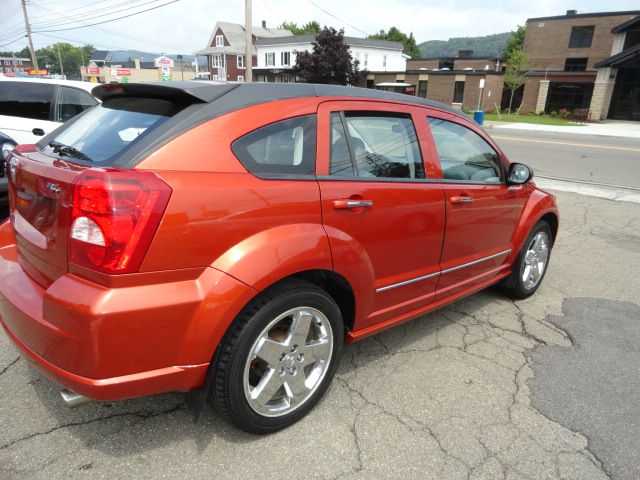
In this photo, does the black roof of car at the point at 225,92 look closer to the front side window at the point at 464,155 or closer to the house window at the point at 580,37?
the front side window at the point at 464,155

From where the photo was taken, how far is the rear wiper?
2.14 meters

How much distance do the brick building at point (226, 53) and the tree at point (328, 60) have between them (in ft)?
75.9

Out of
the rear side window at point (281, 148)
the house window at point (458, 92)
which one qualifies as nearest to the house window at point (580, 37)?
the house window at point (458, 92)

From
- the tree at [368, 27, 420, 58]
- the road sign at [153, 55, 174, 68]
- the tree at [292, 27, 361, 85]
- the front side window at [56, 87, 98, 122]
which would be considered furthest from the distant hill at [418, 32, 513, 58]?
the front side window at [56, 87, 98, 122]

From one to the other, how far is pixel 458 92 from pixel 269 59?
30615 millimetres

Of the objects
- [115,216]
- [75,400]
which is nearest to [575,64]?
[115,216]

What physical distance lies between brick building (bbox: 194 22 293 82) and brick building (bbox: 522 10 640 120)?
38.7 meters

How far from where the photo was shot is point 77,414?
2400mm

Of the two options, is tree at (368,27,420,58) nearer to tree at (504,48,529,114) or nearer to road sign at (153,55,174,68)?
tree at (504,48,529,114)

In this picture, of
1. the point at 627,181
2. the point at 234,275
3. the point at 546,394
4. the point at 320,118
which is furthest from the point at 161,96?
the point at 627,181

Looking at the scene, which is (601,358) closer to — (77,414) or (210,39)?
(77,414)

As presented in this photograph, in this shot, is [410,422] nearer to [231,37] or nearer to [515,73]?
[515,73]

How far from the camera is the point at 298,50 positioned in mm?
59594

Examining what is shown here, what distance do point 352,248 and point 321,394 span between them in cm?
83
